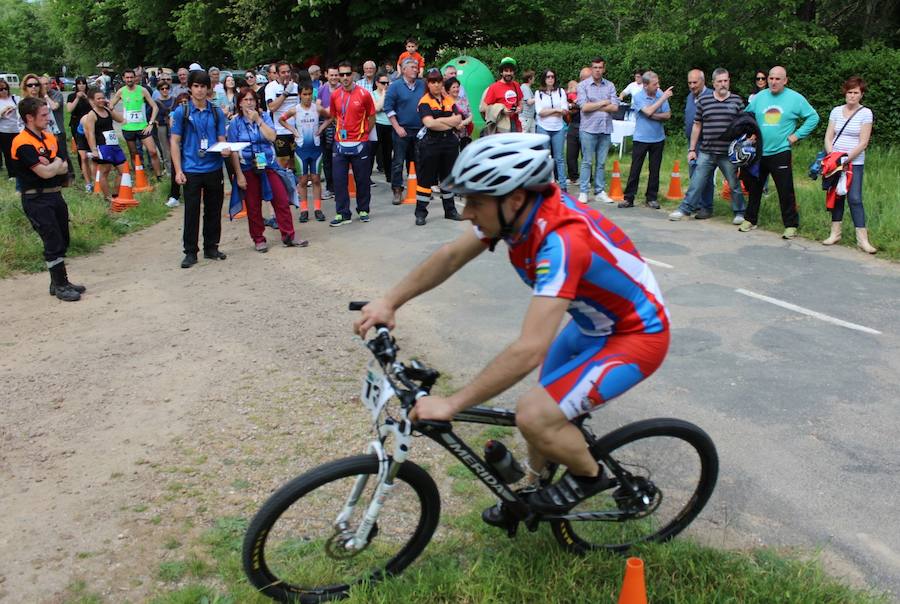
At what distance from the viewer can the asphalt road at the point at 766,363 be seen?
13.5 ft

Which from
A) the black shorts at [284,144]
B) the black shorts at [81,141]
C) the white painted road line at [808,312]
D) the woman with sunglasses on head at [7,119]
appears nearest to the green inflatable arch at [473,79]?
the black shorts at [284,144]

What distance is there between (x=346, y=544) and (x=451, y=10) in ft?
84.8

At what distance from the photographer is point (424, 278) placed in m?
3.44

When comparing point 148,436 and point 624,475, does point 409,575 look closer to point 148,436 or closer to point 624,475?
point 624,475

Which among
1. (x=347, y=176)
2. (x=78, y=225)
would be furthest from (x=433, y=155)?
(x=78, y=225)

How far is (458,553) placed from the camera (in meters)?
3.75

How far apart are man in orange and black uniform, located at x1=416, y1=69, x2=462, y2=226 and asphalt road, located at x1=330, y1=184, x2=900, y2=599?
2.61 ft

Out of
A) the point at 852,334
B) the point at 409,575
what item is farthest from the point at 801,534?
the point at 852,334

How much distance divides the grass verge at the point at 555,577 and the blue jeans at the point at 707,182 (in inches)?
305

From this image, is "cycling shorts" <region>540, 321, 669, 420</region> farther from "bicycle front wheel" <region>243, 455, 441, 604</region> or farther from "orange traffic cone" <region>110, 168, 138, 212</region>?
"orange traffic cone" <region>110, 168, 138, 212</region>

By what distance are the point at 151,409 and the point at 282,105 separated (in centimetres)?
887

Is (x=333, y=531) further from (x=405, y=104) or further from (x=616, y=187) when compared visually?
(x=616, y=187)

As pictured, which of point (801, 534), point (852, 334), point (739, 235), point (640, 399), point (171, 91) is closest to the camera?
point (801, 534)

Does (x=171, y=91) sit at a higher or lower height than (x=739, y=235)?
higher
